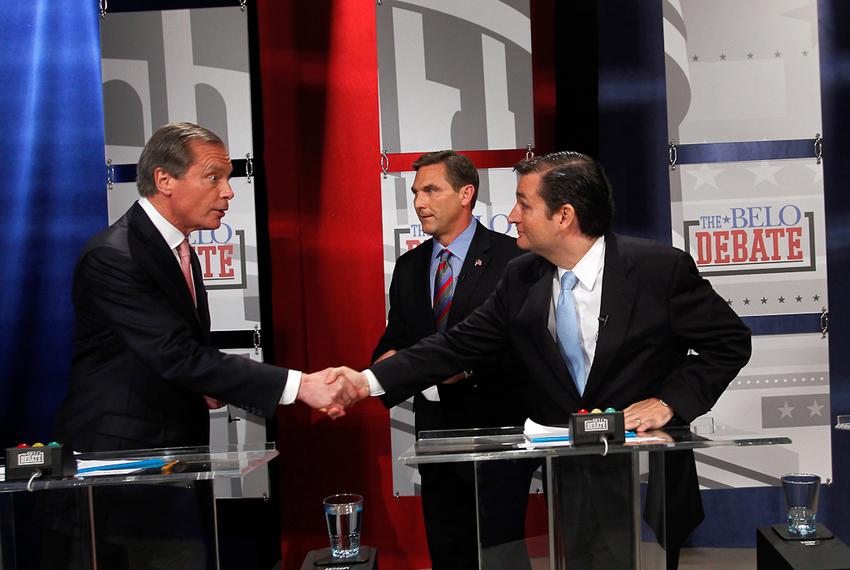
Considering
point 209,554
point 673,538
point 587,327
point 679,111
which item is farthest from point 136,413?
point 679,111

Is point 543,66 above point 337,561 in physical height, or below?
above

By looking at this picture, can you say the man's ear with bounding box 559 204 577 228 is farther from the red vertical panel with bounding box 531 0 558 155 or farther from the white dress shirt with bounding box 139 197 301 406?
the red vertical panel with bounding box 531 0 558 155

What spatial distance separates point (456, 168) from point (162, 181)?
1421 millimetres

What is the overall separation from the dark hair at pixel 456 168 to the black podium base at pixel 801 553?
6.47 feet

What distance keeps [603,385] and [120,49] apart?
10.1 feet

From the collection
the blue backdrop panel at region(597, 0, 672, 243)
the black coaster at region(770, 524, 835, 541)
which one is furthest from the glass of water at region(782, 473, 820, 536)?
the blue backdrop panel at region(597, 0, 672, 243)

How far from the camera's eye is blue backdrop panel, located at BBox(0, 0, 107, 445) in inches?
155

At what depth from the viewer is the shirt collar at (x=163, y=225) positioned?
2.93 metres

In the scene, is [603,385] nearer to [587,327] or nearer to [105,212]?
[587,327]

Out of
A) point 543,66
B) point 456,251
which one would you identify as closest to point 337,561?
point 456,251

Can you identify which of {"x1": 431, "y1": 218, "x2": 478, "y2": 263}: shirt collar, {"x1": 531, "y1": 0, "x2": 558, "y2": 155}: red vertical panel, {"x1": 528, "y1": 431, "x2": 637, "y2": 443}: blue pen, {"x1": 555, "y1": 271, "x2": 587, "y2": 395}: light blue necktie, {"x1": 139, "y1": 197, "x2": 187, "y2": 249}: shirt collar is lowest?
{"x1": 528, "y1": 431, "x2": 637, "y2": 443}: blue pen

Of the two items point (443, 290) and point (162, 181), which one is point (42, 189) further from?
point (443, 290)

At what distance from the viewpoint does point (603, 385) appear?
266 cm

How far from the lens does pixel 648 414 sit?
2516mm
